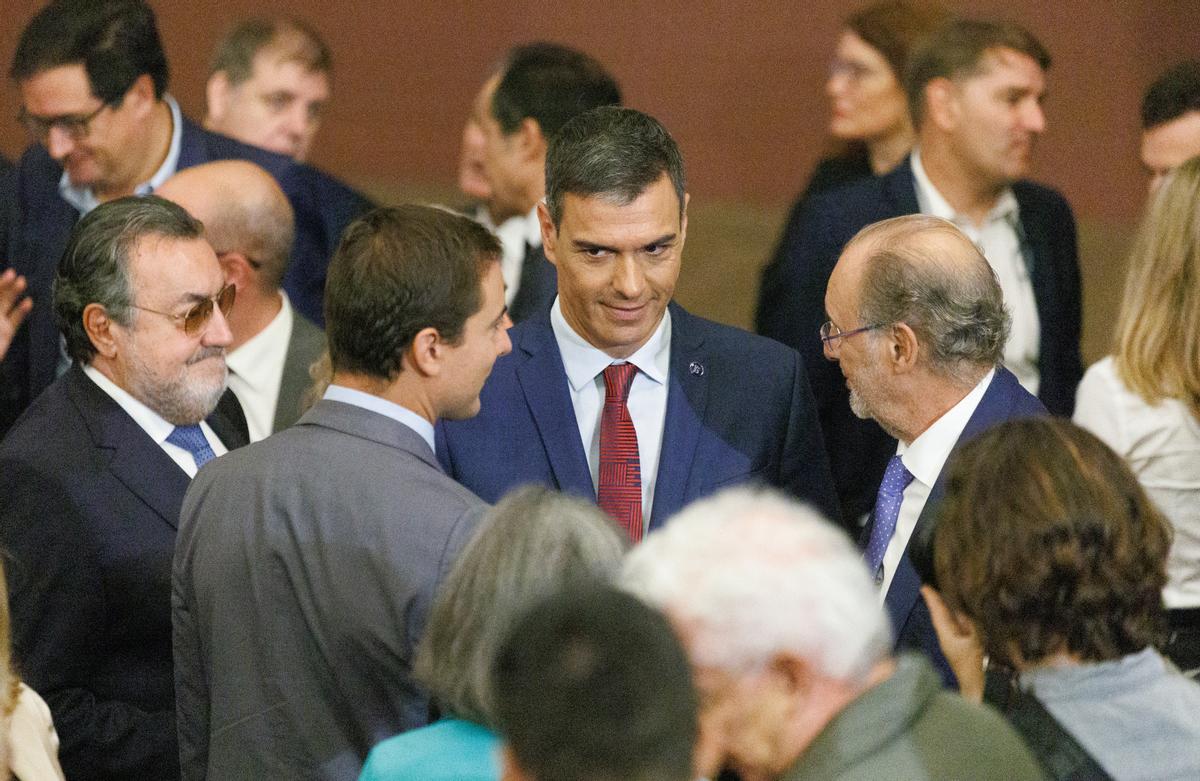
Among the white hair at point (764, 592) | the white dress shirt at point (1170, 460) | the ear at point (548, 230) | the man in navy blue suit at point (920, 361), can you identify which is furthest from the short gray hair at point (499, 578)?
the white dress shirt at point (1170, 460)

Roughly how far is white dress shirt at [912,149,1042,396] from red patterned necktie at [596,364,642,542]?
1746 mm

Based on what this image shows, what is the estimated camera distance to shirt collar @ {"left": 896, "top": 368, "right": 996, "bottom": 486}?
2992 mm

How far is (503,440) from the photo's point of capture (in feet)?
10.7

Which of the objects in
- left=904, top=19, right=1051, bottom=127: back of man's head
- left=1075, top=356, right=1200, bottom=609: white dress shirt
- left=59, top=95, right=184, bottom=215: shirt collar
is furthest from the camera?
left=904, top=19, right=1051, bottom=127: back of man's head

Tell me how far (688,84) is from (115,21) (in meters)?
2.67

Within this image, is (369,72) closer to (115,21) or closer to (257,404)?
(115,21)

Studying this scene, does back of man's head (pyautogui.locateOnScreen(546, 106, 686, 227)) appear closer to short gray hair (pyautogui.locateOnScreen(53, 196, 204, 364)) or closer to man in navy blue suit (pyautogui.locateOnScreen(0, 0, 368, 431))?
short gray hair (pyautogui.locateOnScreen(53, 196, 204, 364))

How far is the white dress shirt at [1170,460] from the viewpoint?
351 centimetres

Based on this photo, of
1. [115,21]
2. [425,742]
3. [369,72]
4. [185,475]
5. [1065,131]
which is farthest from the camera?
[369,72]

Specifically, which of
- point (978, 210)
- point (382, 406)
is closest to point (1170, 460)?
point (978, 210)

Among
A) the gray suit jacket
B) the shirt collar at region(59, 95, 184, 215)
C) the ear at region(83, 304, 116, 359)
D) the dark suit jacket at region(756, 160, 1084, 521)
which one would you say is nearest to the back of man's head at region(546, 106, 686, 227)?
the gray suit jacket

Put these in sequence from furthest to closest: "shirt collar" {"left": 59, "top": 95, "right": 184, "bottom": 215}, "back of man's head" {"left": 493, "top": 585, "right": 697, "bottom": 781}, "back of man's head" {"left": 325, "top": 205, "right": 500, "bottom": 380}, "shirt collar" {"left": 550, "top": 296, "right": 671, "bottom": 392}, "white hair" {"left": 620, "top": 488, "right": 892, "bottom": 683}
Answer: "shirt collar" {"left": 59, "top": 95, "right": 184, "bottom": 215}
"shirt collar" {"left": 550, "top": 296, "right": 671, "bottom": 392}
"back of man's head" {"left": 325, "top": 205, "right": 500, "bottom": 380}
"white hair" {"left": 620, "top": 488, "right": 892, "bottom": 683}
"back of man's head" {"left": 493, "top": 585, "right": 697, "bottom": 781}

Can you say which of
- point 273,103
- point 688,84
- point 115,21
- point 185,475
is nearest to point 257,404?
point 185,475

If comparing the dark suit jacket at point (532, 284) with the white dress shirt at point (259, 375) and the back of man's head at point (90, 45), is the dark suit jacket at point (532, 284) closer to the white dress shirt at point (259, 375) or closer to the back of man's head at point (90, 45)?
the white dress shirt at point (259, 375)
